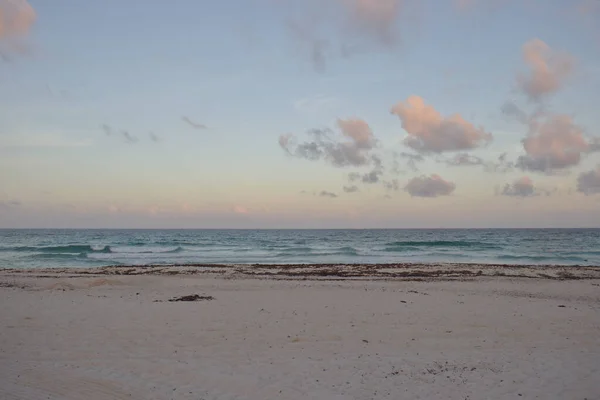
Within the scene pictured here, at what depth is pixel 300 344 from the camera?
9.51 m

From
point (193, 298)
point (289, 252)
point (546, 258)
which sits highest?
point (193, 298)

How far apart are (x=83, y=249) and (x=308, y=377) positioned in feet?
171

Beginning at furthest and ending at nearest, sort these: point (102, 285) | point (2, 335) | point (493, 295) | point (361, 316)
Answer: point (102, 285)
point (493, 295)
point (361, 316)
point (2, 335)

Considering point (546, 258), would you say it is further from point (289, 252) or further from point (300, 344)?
point (300, 344)

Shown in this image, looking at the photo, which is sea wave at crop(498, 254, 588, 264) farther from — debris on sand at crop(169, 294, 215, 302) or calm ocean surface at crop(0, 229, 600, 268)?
debris on sand at crop(169, 294, 215, 302)

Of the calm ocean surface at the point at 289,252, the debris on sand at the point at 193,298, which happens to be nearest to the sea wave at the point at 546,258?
the calm ocean surface at the point at 289,252

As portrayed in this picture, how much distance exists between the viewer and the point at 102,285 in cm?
1889

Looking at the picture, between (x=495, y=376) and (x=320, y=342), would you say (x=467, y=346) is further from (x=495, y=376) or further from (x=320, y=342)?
(x=320, y=342)

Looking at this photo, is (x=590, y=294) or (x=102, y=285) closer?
(x=590, y=294)

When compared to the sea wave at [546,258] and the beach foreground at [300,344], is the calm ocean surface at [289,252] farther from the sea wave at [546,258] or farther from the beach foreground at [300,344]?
the beach foreground at [300,344]

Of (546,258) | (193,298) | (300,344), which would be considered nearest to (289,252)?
(546,258)

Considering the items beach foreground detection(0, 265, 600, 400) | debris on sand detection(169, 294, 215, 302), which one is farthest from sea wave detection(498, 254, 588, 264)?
debris on sand detection(169, 294, 215, 302)

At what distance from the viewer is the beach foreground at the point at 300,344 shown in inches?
279

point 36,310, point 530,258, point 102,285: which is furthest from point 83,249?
point 530,258
